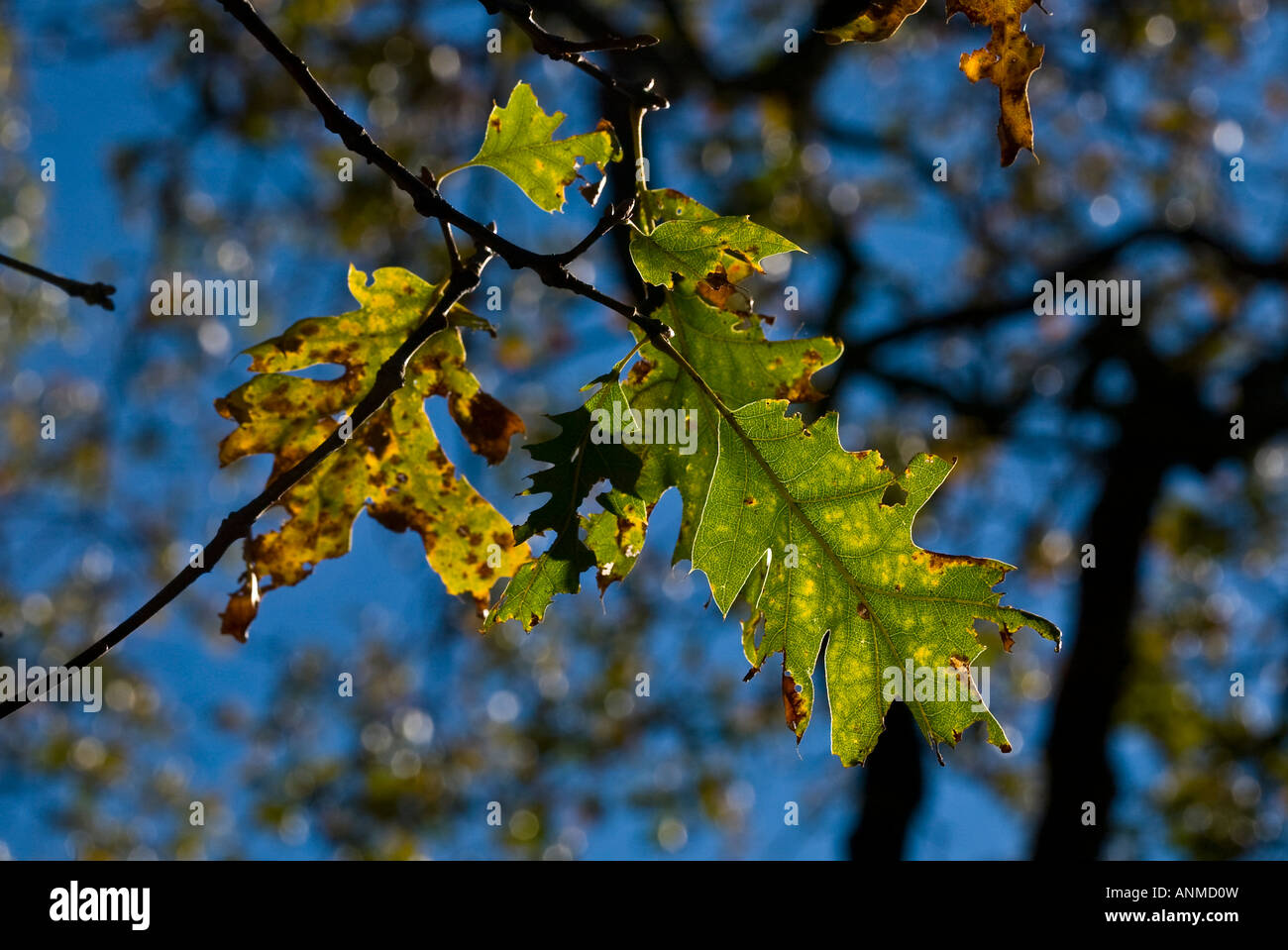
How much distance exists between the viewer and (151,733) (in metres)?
9.02

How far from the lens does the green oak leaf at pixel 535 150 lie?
1592 mm

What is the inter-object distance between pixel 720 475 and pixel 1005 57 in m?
0.71

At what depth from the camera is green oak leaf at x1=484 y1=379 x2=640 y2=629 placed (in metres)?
1.51

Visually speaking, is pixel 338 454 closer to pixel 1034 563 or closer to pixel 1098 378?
pixel 1098 378

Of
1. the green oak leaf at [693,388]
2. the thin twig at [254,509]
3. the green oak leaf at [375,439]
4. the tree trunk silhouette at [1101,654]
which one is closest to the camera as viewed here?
the thin twig at [254,509]

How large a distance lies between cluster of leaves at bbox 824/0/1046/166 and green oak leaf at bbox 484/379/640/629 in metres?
0.62

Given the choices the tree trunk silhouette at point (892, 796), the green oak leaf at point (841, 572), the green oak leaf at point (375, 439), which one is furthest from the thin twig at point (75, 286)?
the tree trunk silhouette at point (892, 796)

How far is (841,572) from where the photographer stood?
1.63 meters

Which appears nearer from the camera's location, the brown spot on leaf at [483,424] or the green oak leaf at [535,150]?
the green oak leaf at [535,150]

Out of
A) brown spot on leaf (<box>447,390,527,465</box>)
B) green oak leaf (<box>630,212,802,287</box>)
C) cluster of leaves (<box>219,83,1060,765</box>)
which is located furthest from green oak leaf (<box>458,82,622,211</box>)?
brown spot on leaf (<box>447,390,527,465</box>)

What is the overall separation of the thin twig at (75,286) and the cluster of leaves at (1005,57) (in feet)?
4.07

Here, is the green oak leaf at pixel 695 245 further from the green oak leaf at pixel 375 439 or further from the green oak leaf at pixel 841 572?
the green oak leaf at pixel 375 439

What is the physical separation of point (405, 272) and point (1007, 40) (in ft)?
3.26

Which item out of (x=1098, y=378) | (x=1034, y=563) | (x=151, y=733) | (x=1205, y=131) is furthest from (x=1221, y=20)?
(x=151, y=733)
